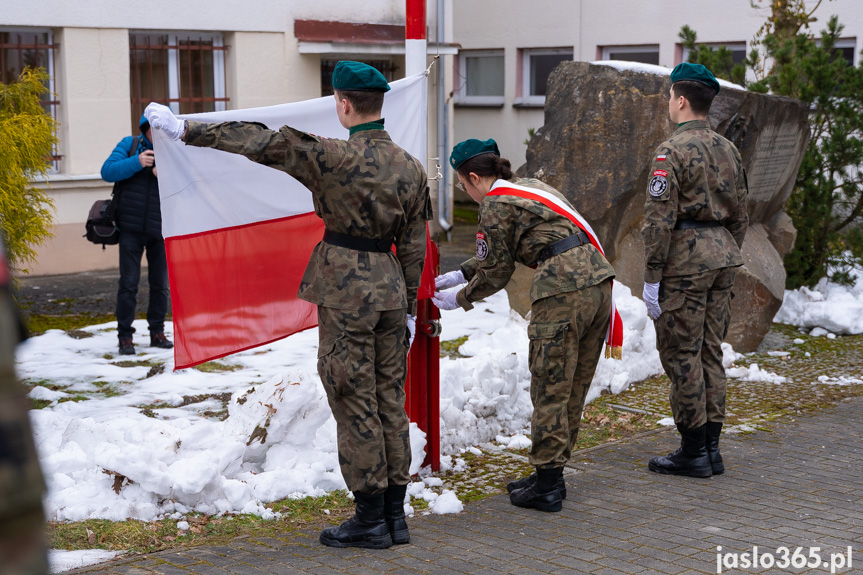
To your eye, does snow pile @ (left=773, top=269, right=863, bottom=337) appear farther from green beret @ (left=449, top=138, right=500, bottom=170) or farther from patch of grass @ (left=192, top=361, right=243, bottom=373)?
green beret @ (left=449, top=138, right=500, bottom=170)

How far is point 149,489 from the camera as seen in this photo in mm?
4391

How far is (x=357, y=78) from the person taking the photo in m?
4.08

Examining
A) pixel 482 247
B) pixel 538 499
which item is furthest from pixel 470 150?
pixel 538 499

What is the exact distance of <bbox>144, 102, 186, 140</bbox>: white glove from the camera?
12.5 ft

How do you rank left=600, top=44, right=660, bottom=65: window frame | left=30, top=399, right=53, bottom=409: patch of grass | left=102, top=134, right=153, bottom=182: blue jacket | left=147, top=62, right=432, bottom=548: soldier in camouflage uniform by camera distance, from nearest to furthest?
left=147, top=62, right=432, bottom=548: soldier in camouflage uniform < left=30, top=399, right=53, bottom=409: patch of grass < left=102, top=134, right=153, bottom=182: blue jacket < left=600, top=44, right=660, bottom=65: window frame

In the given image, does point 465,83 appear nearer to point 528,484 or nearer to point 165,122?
point 528,484

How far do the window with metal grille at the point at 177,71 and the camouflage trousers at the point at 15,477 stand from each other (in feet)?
37.2

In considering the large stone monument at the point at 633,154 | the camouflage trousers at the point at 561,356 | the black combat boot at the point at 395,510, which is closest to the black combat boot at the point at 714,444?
the camouflage trousers at the point at 561,356

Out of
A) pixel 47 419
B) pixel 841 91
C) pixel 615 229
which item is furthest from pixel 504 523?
pixel 841 91

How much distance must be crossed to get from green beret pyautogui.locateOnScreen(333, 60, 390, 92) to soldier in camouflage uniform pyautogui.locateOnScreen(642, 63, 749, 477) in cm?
166

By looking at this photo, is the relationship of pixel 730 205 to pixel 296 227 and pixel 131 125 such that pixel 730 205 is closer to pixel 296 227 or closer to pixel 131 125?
A: pixel 296 227

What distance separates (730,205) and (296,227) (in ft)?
7.47

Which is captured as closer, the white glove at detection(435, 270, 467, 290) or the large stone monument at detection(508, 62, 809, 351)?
the white glove at detection(435, 270, 467, 290)

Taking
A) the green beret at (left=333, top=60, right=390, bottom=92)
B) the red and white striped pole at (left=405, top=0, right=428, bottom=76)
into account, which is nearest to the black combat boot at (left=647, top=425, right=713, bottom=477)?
the red and white striped pole at (left=405, top=0, right=428, bottom=76)
